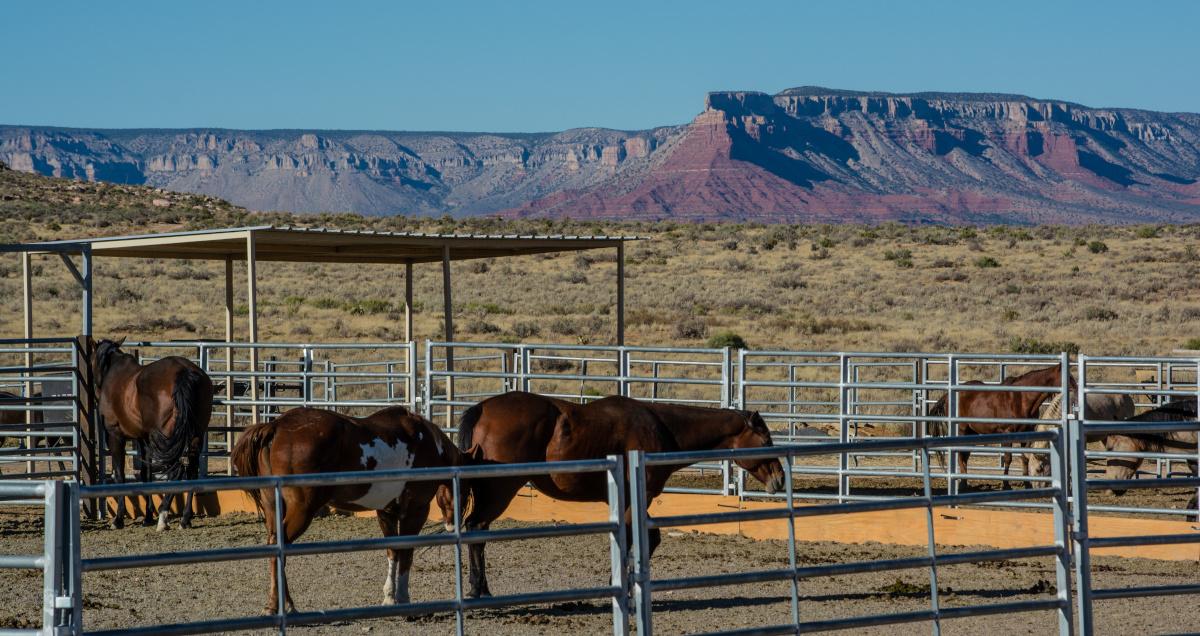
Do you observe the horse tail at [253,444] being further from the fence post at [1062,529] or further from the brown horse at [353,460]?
the fence post at [1062,529]

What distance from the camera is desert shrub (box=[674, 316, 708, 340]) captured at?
107 ft

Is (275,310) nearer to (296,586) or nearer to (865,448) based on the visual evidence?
(296,586)

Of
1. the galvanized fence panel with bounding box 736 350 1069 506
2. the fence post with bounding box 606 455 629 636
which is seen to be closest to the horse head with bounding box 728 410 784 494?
the galvanized fence panel with bounding box 736 350 1069 506

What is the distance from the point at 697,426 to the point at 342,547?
420cm

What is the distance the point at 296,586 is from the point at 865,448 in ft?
13.1

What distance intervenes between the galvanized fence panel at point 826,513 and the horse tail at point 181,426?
6364 millimetres

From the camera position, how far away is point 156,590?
8672 mm

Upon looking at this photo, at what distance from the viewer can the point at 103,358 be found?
464 inches

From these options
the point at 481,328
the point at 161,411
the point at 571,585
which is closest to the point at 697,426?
the point at 571,585

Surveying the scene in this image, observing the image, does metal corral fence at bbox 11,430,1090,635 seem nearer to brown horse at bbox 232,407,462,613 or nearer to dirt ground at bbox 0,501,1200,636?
dirt ground at bbox 0,501,1200,636

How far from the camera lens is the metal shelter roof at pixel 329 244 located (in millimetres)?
13688

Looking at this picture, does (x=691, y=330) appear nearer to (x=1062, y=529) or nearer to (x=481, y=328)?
(x=481, y=328)

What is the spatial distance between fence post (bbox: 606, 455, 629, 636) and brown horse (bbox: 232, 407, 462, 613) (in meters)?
2.77

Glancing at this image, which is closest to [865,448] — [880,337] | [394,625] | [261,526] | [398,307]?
[394,625]
